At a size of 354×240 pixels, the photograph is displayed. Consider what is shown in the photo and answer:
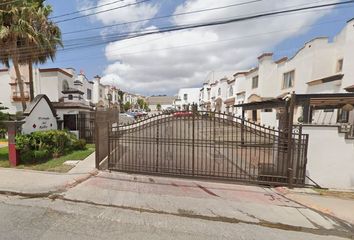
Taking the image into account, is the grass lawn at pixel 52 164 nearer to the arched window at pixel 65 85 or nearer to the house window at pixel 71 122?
the house window at pixel 71 122

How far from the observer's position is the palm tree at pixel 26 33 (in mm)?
13469

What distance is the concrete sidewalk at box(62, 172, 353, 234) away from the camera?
181 inches

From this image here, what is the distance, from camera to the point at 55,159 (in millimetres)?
9391

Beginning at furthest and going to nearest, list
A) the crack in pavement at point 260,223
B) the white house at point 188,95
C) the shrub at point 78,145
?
the white house at point 188,95 → the shrub at point 78,145 → the crack in pavement at point 260,223

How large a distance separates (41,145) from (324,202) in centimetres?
1006

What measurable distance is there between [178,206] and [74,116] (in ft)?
37.1

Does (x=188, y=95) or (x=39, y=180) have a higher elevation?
(x=188, y=95)

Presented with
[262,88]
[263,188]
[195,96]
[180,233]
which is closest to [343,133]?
[263,188]

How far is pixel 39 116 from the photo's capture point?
10172 mm

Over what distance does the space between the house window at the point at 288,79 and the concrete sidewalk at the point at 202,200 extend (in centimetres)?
1624

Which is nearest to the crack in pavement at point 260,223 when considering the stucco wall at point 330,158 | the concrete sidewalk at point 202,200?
the concrete sidewalk at point 202,200

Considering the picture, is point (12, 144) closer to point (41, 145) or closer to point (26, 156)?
point (26, 156)

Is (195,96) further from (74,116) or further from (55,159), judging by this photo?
(55,159)

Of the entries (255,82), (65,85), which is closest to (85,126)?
(65,85)
